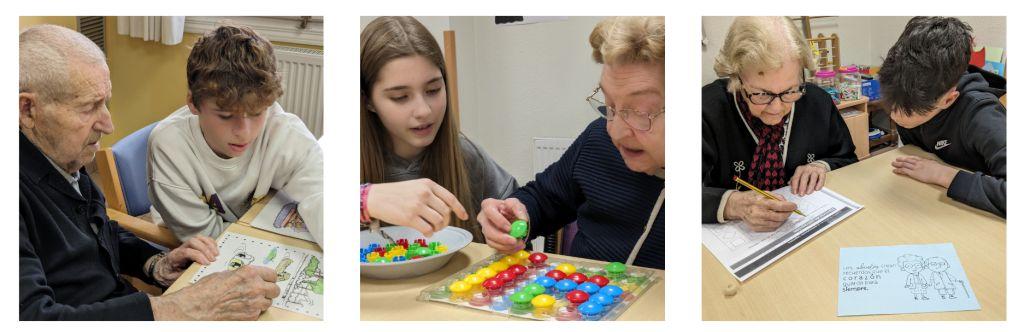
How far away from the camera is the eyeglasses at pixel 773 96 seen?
1742 millimetres

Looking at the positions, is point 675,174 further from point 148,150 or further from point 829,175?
point 148,150

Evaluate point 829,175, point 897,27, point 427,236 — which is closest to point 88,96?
point 427,236

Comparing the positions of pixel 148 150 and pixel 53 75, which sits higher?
pixel 53 75

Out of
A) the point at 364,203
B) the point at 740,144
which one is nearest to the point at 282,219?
the point at 364,203

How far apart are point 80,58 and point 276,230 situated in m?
0.50

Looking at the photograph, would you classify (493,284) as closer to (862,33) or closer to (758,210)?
(758,210)

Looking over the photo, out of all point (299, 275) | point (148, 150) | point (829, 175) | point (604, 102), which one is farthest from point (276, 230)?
point (829, 175)

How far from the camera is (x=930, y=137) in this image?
68.5 inches

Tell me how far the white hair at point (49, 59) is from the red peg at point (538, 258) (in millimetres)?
Answer: 952

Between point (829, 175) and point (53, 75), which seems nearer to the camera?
point (53, 75)

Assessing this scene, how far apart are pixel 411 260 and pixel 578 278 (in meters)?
0.33

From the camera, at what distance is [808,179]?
177cm

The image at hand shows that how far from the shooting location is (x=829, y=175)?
1.77 meters
